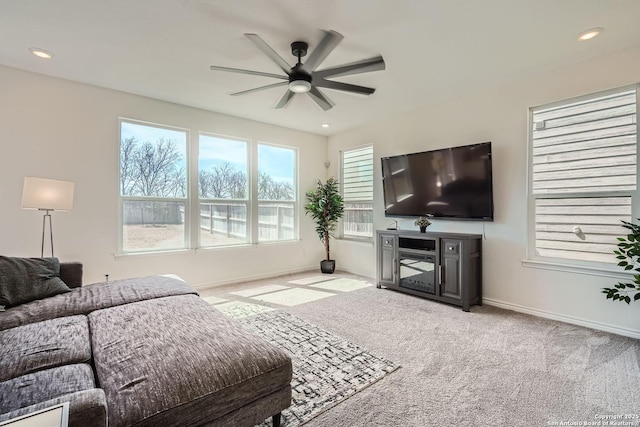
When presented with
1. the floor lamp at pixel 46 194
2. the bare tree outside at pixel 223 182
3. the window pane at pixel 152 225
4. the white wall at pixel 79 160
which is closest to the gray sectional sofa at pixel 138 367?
the floor lamp at pixel 46 194

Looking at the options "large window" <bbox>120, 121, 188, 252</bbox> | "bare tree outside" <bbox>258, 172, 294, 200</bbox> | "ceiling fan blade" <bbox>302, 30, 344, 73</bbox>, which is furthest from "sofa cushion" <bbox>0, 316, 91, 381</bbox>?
"bare tree outside" <bbox>258, 172, 294, 200</bbox>

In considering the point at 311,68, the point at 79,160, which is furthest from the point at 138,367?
the point at 79,160

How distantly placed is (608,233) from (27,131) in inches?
245

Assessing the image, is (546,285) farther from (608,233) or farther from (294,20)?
(294,20)

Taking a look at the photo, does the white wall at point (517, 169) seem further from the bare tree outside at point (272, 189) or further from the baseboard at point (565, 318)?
the bare tree outside at point (272, 189)

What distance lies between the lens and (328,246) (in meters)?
5.65

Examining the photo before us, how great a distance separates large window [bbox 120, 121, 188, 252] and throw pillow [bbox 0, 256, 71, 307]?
1.39 meters

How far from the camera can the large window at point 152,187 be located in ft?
12.8

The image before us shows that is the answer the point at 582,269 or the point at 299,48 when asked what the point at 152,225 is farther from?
the point at 582,269

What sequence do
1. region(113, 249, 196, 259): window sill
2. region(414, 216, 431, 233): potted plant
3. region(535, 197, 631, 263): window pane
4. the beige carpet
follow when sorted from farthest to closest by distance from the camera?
1. region(414, 216, 431, 233): potted plant
2. region(113, 249, 196, 259): window sill
3. region(535, 197, 631, 263): window pane
4. the beige carpet

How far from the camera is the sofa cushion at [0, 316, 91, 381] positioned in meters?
1.37

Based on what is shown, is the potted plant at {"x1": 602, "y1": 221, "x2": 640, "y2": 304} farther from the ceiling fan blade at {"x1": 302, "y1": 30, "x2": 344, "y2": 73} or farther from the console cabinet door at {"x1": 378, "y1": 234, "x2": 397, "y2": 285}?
the ceiling fan blade at {"x1": 302, "y1": 30, "x2": 344, "y2": 73}

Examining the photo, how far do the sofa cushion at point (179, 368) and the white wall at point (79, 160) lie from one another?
216 centimetres

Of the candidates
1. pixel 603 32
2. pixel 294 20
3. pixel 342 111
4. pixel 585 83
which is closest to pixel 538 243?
pixel 585 83
